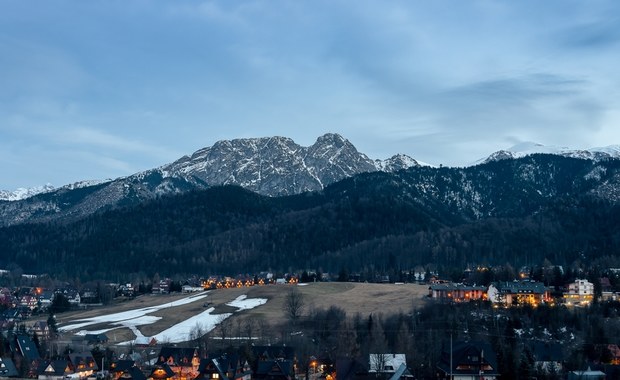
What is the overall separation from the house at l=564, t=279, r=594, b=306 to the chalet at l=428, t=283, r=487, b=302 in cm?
1250

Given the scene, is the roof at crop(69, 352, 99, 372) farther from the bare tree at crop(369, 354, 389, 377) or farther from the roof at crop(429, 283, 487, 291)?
the roof at crop(429, 283, 487, 291)

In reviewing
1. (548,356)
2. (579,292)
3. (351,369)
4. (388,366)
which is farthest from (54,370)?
(579,292)

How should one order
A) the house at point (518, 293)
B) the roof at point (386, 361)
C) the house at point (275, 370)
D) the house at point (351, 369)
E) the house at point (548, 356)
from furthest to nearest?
1. the house at point (518, 293)
2. the house at point (275, 370)
3. the roof at point (386, 361)
4. the house at point (548, 356)
5. the house at point (351, 369)

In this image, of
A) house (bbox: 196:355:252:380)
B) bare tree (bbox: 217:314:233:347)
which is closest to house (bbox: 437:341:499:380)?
house (bbox: 196:355:252:380)

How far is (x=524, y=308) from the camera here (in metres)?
103

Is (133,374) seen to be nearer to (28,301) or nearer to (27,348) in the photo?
(27,348)

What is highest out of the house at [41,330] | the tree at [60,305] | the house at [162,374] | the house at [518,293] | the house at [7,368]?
the house at [518,293]

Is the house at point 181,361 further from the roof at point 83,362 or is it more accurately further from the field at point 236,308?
the field at point 236,308

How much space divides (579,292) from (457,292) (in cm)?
1844

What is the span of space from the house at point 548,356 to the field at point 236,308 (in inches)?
1320

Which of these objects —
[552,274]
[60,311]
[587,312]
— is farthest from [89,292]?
[587,312]

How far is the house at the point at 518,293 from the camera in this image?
117 meters

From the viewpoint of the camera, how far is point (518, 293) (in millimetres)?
119438

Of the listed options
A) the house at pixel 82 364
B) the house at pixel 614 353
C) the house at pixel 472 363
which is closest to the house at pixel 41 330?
the house at pixel 82 364
